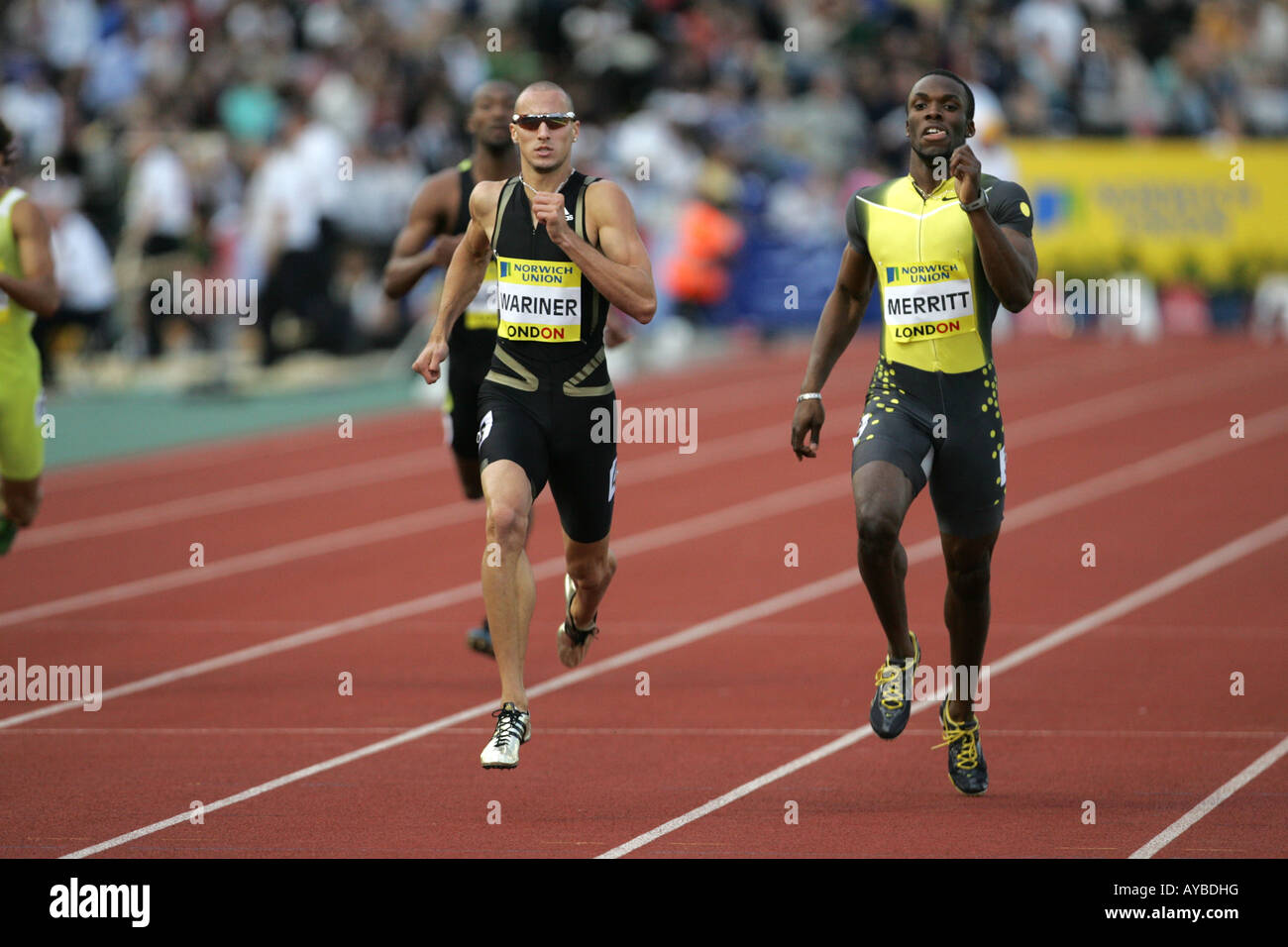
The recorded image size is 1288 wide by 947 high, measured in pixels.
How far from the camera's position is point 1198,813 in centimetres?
683

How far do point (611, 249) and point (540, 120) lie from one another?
49 centimetres

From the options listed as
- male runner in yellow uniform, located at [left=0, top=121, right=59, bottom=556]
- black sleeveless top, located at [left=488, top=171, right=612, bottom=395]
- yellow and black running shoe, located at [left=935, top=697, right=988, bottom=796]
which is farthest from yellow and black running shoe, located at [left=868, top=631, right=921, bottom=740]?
male runner in yellow uniform, located at [left=0, top=121, right=59, bottom=556]

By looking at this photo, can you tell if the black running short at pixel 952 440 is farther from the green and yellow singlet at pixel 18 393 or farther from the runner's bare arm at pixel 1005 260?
the green and yellow singlet at pixel 18 393

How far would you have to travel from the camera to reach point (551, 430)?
294 inches

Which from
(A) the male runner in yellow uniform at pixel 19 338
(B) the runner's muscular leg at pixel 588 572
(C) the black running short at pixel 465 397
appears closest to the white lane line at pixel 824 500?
(A) the male runner in yellow uniform at pixel 19 338

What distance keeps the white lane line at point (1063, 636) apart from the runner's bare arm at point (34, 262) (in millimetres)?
3737

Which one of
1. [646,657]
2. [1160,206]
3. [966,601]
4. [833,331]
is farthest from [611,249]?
[1160,206]

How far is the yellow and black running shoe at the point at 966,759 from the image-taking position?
7113mm

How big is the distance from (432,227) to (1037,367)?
12820 mm

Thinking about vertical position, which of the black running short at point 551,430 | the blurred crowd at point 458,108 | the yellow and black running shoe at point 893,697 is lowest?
the yellow and black running shoe at point 893,697

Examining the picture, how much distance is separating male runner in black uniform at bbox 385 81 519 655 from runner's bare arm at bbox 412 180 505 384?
1.52 m

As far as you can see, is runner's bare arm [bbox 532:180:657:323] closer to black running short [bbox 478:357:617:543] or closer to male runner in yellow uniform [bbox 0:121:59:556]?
black running short [bbox 478:357:617:543]

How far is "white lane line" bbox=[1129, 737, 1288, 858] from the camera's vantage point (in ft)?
20.9

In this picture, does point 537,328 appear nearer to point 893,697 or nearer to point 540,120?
point 540,120
